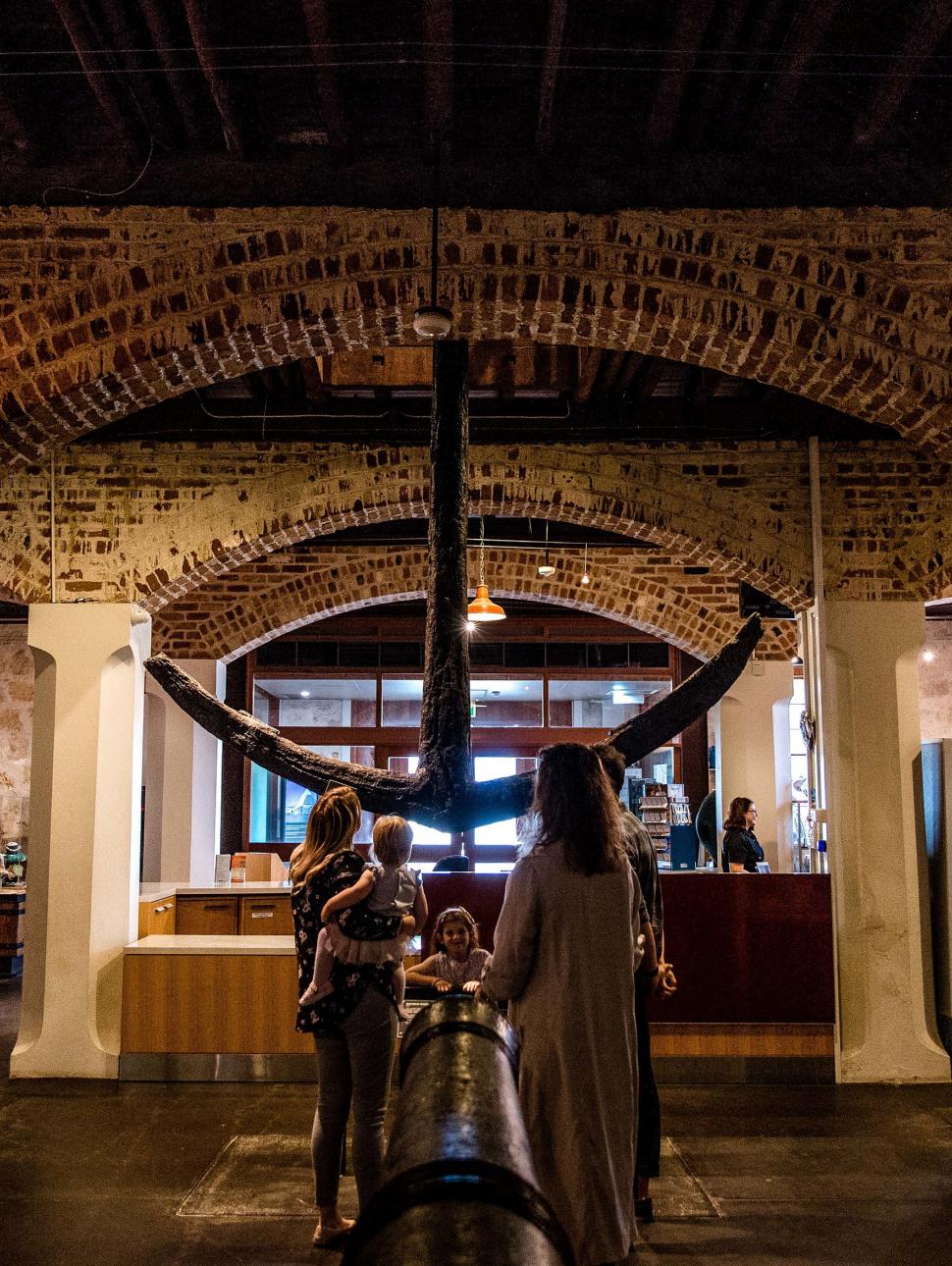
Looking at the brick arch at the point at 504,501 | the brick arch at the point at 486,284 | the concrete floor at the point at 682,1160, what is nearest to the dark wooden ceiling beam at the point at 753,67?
the brick arch at the point at 486,284

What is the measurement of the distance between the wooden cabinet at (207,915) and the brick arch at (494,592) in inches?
116

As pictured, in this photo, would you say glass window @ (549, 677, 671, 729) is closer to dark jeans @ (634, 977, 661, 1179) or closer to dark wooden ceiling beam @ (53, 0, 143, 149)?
dark jeans @ (634, 977, 661, 1179)

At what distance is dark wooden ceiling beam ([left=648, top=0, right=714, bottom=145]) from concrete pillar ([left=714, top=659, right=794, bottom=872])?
6.49 meters

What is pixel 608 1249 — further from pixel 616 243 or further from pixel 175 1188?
pixel 616 243

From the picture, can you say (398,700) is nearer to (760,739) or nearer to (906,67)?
(760,739)

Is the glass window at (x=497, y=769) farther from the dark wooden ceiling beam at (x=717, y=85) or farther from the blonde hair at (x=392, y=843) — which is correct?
the blonde hair at (x=392, y=843)

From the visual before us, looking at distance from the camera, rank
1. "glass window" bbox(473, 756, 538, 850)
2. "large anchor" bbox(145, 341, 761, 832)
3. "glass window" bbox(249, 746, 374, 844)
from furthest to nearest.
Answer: "glass window" bbox(249, 746, 374, 844) → "glass window" bbox(473, 756, 538, 850) → "large anchor" bbox(145, 341, 761, 832)

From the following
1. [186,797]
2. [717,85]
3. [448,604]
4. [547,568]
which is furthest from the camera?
[186,797]

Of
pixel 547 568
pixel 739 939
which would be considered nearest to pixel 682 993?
pixel 739 939

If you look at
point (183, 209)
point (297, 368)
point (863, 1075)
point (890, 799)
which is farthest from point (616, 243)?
point (863, 1075)

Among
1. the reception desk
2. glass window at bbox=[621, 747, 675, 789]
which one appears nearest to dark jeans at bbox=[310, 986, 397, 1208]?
the reception desk

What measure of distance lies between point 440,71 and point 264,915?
19.8ft

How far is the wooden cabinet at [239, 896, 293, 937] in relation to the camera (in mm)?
7965

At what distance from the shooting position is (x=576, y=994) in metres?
2.54
